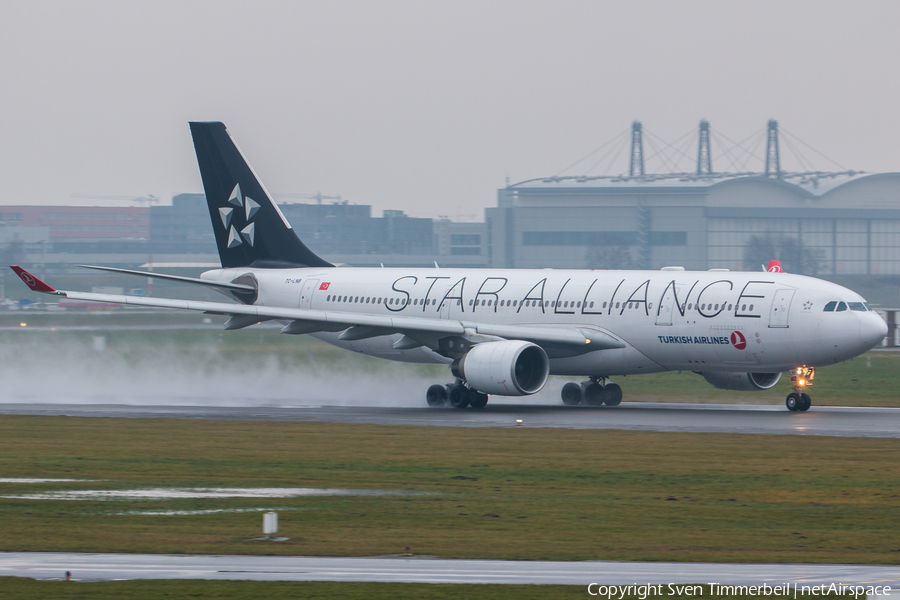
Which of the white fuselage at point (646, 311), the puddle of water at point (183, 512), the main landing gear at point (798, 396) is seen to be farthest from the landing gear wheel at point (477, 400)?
the puddle of water at point (183, 512)

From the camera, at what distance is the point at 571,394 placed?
4019 centimetres

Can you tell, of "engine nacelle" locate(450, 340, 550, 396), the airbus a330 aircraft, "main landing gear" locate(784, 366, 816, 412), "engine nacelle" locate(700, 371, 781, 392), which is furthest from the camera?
"engine nacelle" locate(700, 371, 781, 392)

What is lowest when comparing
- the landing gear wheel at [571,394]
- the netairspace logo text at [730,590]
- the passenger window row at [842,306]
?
the landing gear wheel at [571,394]

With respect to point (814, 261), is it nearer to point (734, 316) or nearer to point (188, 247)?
point (188, 247)

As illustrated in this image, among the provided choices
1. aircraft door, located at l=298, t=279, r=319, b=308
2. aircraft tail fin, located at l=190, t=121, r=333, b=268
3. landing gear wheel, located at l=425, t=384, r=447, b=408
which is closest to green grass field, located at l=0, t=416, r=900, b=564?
landing gear wheel, located at l=425, t=384, r=447, b=408

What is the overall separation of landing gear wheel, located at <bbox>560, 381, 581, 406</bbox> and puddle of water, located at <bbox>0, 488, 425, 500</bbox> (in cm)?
2055

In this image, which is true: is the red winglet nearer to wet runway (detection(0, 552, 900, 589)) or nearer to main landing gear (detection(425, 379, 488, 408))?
main landing gear (detection(425, 379, 488, 408))

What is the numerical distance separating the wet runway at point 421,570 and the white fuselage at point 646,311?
2098 centimetres

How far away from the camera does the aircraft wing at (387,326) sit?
37.0 m

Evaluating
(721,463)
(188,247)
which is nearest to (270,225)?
(721,463)

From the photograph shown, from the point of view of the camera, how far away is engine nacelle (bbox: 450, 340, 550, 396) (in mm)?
35000

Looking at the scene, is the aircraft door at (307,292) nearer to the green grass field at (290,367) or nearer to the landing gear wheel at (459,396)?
Result: the green grass field at (290,367)

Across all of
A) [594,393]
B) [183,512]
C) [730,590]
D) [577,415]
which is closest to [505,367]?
[577,415]

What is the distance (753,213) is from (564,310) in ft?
436
